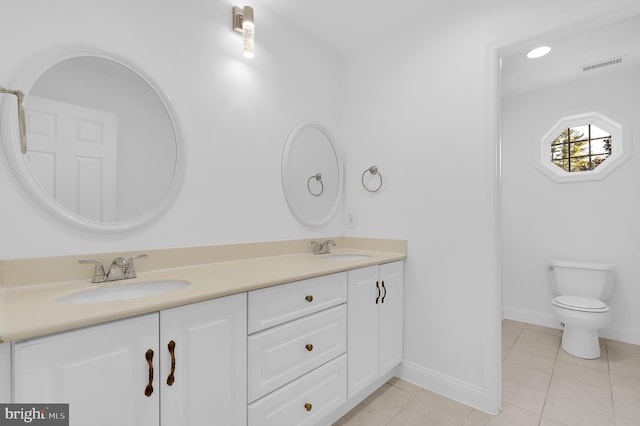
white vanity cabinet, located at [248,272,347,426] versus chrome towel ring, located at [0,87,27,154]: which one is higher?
chrome towel ring, located at [0,87,27,154]

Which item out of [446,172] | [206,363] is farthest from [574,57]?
[206,363]

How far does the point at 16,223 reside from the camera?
111 cm

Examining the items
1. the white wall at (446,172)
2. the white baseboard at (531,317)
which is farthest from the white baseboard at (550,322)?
the white wall at (446,172)

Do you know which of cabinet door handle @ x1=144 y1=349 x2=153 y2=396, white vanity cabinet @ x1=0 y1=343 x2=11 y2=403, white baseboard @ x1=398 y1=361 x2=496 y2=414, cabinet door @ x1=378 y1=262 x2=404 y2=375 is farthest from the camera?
cabinet door @ x1=378 y1=262 x2=404 y2=375

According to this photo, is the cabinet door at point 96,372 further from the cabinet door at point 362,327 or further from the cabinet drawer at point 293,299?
the cabinet door at point 362,327

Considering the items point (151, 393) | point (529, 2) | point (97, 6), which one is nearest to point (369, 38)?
point (529, 2)

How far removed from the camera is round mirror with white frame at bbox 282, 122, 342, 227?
2.12 m

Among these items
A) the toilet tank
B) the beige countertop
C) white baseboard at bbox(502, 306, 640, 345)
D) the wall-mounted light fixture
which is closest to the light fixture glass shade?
the wall-mounted light fixture

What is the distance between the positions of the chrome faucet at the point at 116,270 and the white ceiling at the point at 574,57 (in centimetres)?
232

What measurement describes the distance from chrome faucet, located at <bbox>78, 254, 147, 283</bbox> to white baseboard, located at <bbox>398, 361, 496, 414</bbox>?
6.01 feet

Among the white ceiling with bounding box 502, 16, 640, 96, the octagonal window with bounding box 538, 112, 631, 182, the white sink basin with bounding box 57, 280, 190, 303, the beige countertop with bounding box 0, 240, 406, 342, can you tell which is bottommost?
the white sink basin with bounding box 57, 280, 190, 303

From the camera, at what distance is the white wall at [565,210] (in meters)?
2.61

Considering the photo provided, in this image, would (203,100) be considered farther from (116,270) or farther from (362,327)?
(362,327)

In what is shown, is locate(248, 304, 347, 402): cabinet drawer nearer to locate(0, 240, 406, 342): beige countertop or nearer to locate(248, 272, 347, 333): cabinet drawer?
locate(248, 272, 347, 333): cabinet drawer
